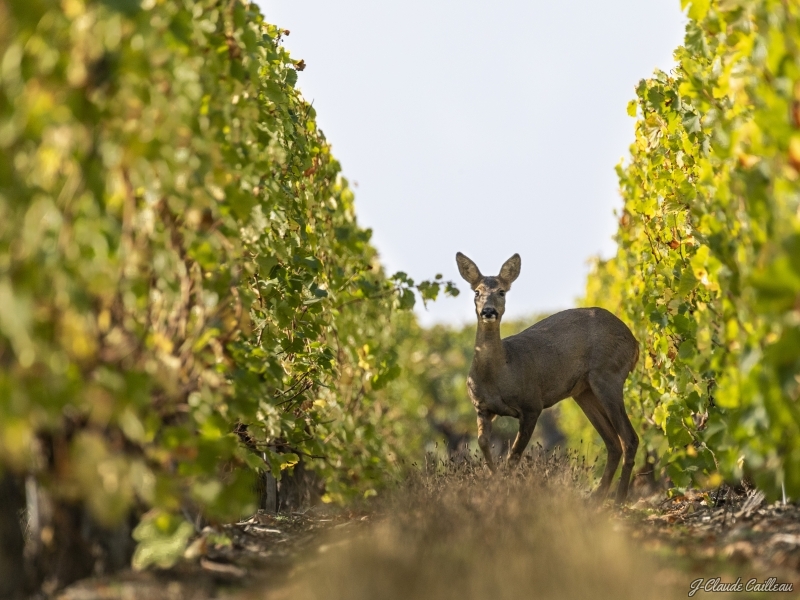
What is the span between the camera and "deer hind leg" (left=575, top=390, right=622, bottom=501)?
33.4ft

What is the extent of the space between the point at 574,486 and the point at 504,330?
92.3 ft

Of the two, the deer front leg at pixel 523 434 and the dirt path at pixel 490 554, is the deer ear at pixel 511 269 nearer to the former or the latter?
the deer front leg at pixel 523 434

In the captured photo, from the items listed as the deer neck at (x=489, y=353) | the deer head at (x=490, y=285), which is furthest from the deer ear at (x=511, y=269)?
the deer neck at (x=489, y=353)

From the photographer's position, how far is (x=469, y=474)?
26.5 feet

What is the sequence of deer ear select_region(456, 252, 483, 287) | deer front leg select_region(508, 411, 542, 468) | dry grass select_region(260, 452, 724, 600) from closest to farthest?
dry grass select_region(260, 452, 724, 600) < deer front leg select_region(508, 411, 542, 468) < deer ear select_region(456, 252, 483, 287)

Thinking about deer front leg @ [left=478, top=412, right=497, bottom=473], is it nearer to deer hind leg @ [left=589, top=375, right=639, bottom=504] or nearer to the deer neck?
the deer neck

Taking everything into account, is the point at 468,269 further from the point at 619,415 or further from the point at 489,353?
the point at 619,415

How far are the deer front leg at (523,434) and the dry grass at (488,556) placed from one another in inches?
115

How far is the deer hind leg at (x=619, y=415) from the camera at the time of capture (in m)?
9.89

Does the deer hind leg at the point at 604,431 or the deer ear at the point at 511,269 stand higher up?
the deer ear at the point at 511,269

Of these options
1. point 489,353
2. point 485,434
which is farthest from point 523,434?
point 489,353

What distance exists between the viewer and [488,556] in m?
4.89

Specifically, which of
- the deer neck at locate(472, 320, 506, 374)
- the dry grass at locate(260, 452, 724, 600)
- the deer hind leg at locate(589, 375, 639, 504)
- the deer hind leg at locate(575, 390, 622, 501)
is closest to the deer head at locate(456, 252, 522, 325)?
the deer neck at locate(472, 320, 506, 374)

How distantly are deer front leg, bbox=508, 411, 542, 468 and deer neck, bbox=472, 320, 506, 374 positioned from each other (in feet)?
1.86
